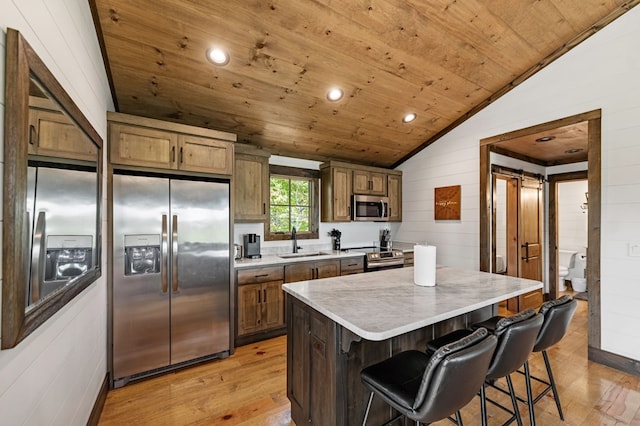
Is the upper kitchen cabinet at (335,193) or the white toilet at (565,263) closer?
the upper kitchen cabinet at (335,193)

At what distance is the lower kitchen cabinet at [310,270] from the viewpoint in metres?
3.53

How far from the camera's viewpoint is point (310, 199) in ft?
15.0

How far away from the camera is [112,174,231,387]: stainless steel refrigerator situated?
2490 mm

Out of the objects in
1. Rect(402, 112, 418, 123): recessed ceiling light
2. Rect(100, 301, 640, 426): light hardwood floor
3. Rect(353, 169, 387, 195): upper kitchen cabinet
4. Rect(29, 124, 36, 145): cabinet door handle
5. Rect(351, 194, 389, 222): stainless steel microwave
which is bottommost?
Rect(100, 301, 640, 426): light hardwood floor

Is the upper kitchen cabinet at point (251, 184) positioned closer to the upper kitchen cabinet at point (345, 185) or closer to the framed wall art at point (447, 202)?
the upper kitchen cabinet at point (345, 185)

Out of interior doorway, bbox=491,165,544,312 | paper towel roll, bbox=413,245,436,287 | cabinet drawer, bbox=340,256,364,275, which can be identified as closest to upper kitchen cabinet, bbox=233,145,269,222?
cabinet drawer, bbox=340,256,364,275

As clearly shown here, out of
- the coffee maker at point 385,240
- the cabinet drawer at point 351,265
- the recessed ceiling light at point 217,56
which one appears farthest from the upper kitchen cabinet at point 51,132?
the coffee maker at point 385,240

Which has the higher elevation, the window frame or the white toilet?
the window frame

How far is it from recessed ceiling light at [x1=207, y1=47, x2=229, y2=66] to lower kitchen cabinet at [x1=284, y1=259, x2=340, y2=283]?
2.28 metres

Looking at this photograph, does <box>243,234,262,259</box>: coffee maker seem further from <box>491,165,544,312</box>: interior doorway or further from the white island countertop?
<box>491,165,544,312</box>: interior doorway

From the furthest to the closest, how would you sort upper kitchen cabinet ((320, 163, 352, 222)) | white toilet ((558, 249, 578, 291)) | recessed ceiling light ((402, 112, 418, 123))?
1. white toilet ((558, 249, 578, 291))
2. upper kitchen cabinet ((320, 163, 352, 222))
3. recessed ceiling light ((402, 112, 418, 123))

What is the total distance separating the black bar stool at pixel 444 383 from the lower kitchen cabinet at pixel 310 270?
2.17 m

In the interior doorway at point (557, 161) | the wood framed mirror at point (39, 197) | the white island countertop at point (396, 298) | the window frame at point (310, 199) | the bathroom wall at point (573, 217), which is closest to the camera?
the wood framed mirror at point (39, 197)

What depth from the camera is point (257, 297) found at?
3.31m
